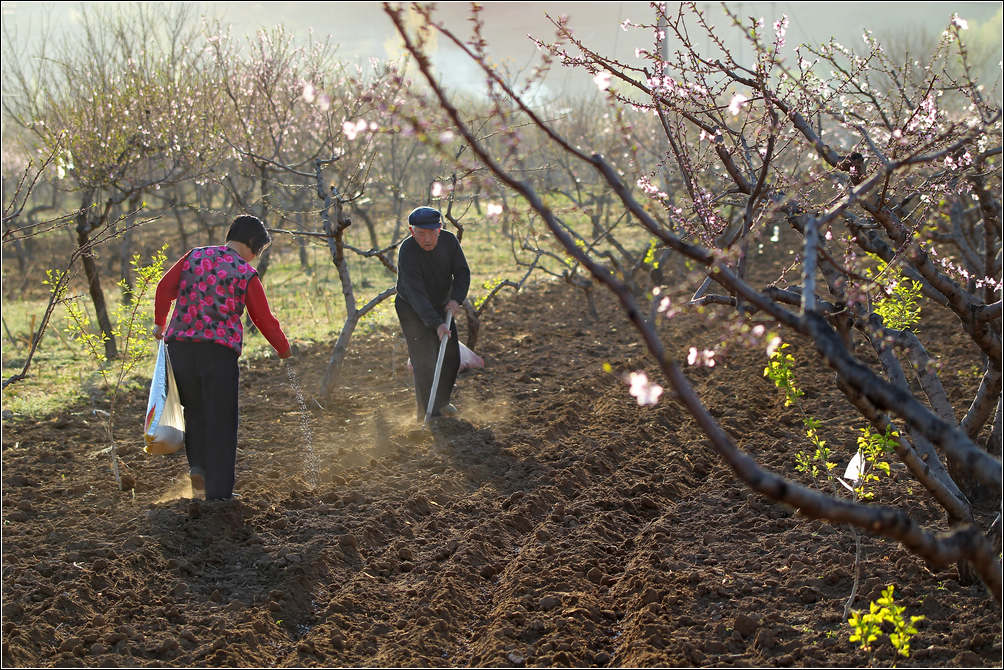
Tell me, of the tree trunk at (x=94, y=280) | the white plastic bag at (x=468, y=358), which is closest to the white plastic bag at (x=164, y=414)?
the white plastic bag at (x=468, y=358)

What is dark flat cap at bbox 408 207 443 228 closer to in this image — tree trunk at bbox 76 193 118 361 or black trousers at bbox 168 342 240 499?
black trousers at bbox 168 342 240 499

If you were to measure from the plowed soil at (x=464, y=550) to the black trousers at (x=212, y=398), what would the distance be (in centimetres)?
20

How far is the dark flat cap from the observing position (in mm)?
6316

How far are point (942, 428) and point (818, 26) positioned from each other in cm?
7200

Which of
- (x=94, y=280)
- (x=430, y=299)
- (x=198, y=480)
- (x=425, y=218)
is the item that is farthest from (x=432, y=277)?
(x=94, y=280)

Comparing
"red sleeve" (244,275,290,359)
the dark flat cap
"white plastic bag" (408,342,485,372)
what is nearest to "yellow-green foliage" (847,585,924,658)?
"red sleeve" (244,275,290,359)

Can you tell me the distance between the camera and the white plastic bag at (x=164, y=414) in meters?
4.96

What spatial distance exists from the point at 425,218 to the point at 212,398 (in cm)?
203

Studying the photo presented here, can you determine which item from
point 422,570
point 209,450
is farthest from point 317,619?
point 209,450

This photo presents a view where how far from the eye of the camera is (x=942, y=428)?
7.85ft

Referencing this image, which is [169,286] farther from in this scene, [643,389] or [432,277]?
[643,389]

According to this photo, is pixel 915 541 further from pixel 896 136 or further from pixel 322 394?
pixel 322 394

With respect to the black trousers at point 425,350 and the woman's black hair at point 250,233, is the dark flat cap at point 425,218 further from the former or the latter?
the woman's black hair at point 250,233

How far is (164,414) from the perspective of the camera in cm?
500
